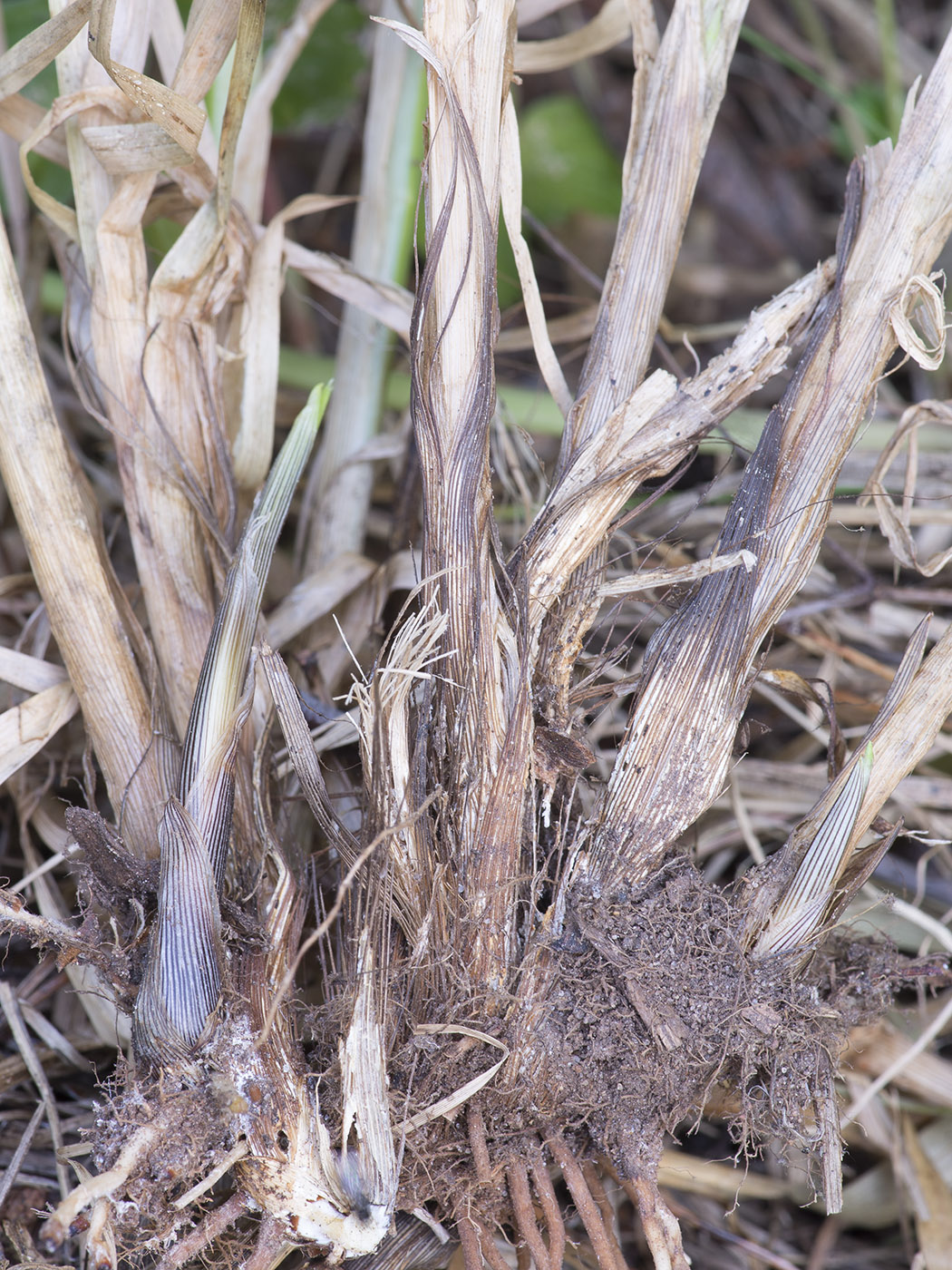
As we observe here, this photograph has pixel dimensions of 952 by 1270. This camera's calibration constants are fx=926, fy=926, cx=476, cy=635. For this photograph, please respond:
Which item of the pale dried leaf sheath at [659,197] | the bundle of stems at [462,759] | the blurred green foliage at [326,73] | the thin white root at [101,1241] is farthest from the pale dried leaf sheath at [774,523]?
the blurred green foliage at [326,73]

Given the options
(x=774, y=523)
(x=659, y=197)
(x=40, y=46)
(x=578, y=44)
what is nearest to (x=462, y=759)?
(x=774, y=523)

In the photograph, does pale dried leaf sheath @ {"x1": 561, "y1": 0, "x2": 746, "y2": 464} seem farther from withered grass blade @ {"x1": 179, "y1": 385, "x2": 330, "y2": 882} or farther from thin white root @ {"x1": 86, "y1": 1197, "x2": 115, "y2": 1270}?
thin white root @ {"x1": 86, "y1": 1197, "x2": 115, "y2": 1270}

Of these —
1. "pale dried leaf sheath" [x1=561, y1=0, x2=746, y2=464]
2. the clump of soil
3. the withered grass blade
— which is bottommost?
the clump of soil

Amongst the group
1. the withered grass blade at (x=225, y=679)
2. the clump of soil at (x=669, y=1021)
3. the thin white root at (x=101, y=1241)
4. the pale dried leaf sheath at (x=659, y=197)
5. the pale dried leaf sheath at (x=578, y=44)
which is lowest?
the thin white root at (x=101, y=1241)

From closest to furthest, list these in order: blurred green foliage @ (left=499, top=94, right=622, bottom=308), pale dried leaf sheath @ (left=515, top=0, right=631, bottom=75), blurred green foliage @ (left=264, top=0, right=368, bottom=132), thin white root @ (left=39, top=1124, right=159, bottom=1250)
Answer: thin white root @ (left=39, top=1124, right=159, bottom=1250)
pale dried leaf sheath @ (left=515, top=0, right=631, bottom=75)
blurred green foliage @ (left=264, top=0, right=368, bottom=132)
blurred green foliage @ (left=499, top=94, right=622, bottom=308)

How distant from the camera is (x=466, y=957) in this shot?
2.14 ft

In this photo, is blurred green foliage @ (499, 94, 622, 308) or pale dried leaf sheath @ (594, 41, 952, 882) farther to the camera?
blurred green foliage @ (499, 94, 622, 308)

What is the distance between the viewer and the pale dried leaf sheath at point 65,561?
71cm

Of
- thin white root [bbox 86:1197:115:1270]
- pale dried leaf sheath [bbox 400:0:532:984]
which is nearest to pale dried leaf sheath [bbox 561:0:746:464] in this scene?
pale dried leaf sheath [bbox 400:0:532:984]

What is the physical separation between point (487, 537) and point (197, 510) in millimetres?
254

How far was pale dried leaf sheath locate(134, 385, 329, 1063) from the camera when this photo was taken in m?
0.61

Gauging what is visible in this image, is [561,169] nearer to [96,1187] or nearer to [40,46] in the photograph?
[40,46]

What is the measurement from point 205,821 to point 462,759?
0.59 feet

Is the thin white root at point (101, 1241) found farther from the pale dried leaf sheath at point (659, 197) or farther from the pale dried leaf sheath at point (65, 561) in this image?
the pale dried leaf sheath at point (659, 197)
